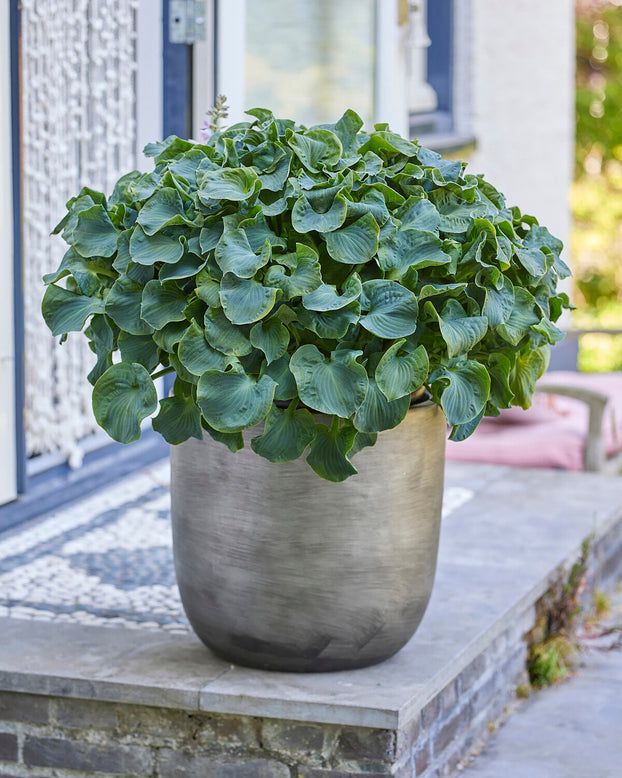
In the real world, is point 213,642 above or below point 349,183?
below

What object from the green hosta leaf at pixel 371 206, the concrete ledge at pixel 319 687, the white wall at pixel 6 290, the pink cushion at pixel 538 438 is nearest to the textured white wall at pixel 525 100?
the pink cushion at pixel 538 438

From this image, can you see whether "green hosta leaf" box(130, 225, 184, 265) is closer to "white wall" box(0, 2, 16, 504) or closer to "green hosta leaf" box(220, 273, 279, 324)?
"green hosta leaf" box(220, 273, 279, 324)

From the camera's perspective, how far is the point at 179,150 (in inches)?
80.7

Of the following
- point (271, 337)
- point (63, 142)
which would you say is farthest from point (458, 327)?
point (63, 142)

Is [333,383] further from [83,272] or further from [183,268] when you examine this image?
[83,272]

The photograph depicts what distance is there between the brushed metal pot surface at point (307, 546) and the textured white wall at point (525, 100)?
5399mm

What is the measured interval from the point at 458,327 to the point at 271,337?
312mm

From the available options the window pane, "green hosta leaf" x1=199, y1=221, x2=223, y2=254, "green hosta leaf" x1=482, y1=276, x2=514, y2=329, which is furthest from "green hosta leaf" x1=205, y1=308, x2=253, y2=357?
the window pane

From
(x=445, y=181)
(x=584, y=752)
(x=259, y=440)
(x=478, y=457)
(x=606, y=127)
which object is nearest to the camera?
(x=259, y=440)

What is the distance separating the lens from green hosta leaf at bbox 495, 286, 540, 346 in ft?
6.24

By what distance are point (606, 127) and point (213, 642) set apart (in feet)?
35.9

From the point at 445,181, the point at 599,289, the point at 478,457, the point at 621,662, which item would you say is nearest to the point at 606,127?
the point at 599,289

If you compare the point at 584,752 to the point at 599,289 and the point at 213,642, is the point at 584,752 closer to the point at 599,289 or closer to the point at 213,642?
the point at 213,642

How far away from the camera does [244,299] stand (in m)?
1.73
